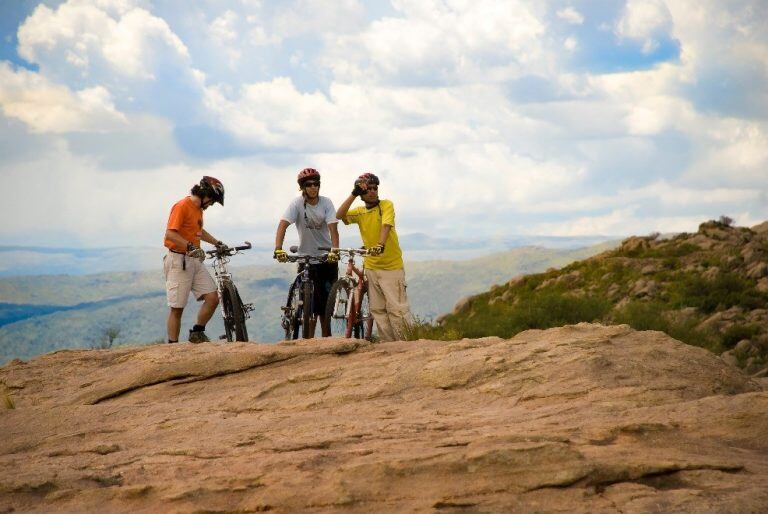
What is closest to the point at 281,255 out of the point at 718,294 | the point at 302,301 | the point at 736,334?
the point at 302,301

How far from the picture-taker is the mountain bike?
43.5ft

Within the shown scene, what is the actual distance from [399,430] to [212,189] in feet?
21.6

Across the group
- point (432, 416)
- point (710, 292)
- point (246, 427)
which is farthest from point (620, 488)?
point (710, 292)

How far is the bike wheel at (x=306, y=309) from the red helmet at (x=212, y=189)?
1846mm

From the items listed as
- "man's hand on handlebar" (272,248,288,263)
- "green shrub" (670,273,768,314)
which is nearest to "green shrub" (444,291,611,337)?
"green shrub" (670,273,768,314)

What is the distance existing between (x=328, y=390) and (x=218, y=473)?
3130 millimetres

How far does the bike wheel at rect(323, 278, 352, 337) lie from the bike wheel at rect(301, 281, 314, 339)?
0.32 m

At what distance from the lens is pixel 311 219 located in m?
13.2

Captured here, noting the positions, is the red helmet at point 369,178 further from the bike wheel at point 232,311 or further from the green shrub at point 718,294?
the green shrub at point 718,294

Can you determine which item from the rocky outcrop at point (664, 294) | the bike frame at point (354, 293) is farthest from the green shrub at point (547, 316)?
the bike frame at point (354, 293)

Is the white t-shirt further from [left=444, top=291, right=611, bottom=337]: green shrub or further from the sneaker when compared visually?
[left=444, top=291, right=611, bottom=337]: green shrub

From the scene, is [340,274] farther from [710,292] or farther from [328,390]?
[710,292]

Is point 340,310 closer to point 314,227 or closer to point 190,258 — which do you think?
point 314,227

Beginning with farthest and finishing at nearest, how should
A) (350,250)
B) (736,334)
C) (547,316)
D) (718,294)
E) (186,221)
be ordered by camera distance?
(718,294)
(547,316)
(736,334)
(350,250)
(186,221)
